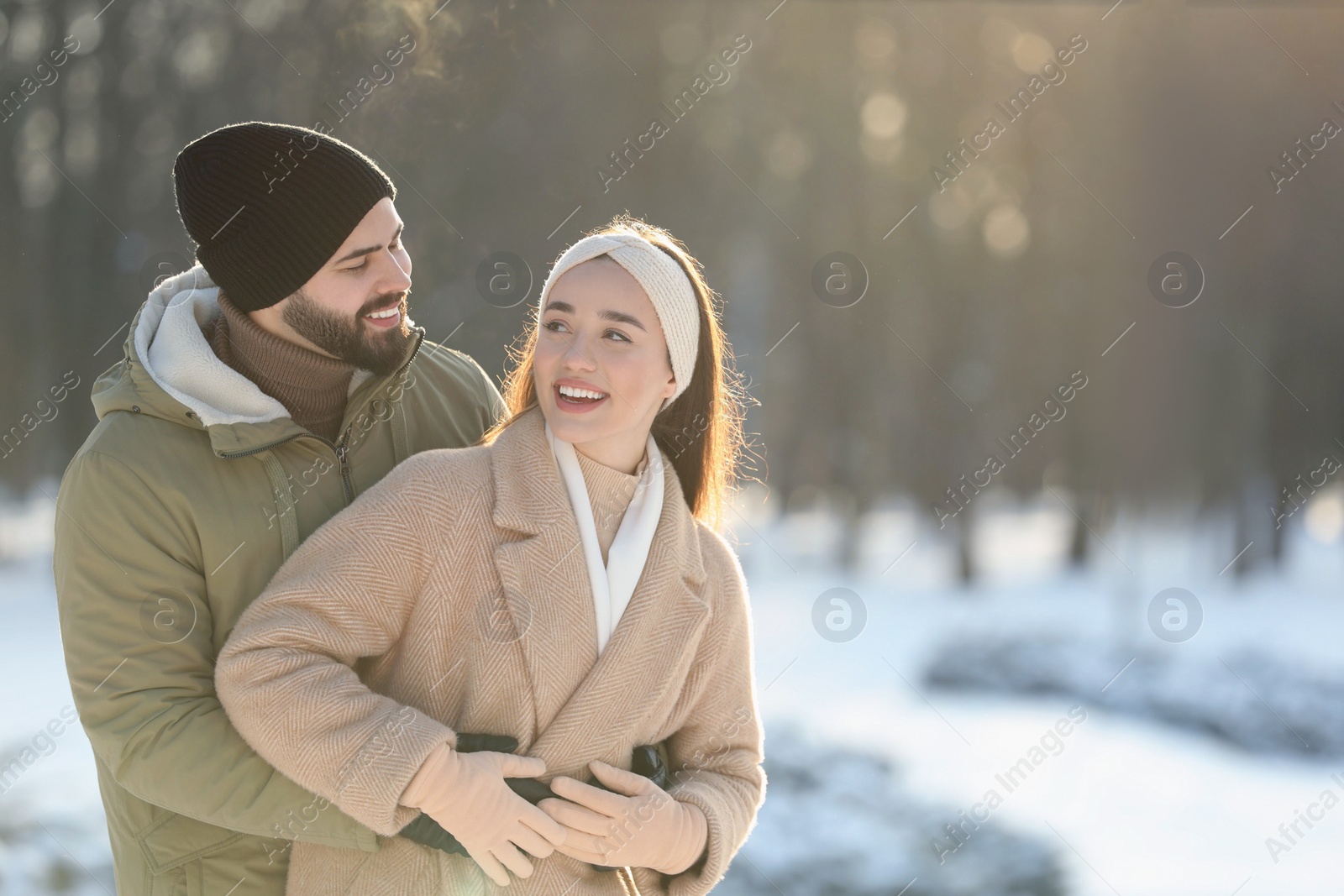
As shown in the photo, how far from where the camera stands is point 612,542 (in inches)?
85.7

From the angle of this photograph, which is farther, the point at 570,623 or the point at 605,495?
the point at 605,495

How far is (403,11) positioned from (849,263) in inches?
239

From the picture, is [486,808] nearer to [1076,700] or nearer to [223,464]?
[223,464]

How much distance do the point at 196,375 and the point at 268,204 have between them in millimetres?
407

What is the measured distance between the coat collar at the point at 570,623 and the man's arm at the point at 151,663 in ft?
1.34

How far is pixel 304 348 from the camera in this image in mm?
2332

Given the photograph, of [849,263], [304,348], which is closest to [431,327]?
[304,348]

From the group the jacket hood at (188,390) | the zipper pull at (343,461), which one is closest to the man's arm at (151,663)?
the jacket hood at (188,390)

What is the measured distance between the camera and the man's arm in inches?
76.1

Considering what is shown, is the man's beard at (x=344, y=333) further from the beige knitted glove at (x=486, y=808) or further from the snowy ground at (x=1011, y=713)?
the snowy ground at (x=1011, y=713)

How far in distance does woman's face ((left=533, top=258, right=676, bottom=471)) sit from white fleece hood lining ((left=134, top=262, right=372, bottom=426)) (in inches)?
21.7

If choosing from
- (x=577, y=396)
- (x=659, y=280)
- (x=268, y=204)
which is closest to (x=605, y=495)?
(x=577, y=396)

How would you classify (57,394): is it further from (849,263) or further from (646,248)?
(646,248)

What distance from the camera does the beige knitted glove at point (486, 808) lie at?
183 centimetres
